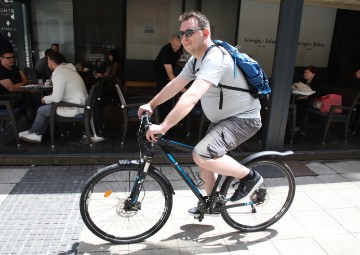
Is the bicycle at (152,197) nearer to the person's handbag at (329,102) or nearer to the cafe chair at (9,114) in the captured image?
the cafe chair at (9,114)

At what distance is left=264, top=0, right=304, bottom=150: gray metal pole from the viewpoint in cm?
411

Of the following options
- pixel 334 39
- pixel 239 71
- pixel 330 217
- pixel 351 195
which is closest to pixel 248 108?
pixel 239 71

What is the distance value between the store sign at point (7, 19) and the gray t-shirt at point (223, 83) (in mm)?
6239

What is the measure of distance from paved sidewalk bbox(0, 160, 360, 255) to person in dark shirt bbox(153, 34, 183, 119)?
5.59 ft

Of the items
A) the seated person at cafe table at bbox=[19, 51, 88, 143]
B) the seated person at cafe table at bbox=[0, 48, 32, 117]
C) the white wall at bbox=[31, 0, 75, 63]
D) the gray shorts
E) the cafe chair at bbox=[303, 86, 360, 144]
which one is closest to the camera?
the gray shorts

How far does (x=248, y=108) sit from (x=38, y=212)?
2.17 meters

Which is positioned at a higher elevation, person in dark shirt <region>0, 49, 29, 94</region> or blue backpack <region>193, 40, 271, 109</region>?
blue backpack <region>193, 40, 271, 109</region>

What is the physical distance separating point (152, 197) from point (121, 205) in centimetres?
31

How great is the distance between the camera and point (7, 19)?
287 inches

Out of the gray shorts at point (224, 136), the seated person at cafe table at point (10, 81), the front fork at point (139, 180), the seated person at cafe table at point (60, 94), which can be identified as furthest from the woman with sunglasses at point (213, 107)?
Result: the seated person at cafe table at point (10, 81)

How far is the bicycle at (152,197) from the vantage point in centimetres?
250

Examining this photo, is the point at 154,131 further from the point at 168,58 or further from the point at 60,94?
the point at 168,58

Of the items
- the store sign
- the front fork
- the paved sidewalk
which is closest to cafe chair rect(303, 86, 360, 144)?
the paved sidewalk

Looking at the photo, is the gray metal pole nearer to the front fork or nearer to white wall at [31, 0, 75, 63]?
the front fork
